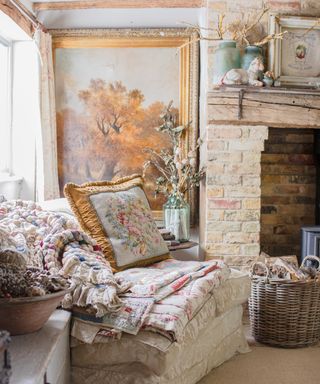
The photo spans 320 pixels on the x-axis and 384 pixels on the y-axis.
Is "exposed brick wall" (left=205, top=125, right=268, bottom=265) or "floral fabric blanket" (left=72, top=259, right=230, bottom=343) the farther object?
"exposed brick wall" (left=205, top=125, right=268, bottom=265)

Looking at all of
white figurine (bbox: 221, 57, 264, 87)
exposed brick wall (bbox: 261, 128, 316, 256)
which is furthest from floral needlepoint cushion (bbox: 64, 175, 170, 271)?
exposed brick wall (bbox: 261, 128, 316, 256)

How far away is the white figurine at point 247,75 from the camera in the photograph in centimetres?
344

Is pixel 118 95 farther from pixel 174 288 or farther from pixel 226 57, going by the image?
pixel 174 288

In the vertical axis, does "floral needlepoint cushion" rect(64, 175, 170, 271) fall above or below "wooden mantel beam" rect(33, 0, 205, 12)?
below

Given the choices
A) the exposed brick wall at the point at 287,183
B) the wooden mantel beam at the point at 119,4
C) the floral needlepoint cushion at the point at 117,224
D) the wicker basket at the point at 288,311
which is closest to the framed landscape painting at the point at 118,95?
the wooden mantel beam at the point at 119,4

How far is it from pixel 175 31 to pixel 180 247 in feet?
5.37

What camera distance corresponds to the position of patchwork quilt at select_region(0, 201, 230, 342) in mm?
2141

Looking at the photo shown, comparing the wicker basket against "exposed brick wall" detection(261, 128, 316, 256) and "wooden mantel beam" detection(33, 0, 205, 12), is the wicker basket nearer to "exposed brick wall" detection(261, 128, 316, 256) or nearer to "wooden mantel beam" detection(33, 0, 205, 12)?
"exposed brick wall" detection(261, 128, 316, 256)

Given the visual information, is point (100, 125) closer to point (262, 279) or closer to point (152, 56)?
point (152, 56)

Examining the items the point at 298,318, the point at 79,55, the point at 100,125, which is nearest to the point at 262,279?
the point at 298,318

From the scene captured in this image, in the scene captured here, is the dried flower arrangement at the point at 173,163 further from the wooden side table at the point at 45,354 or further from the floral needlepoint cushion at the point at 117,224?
the wooden side table at the point at 45,354

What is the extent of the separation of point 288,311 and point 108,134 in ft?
6.33

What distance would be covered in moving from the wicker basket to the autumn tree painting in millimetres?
1375

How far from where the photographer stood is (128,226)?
9.52 ft
